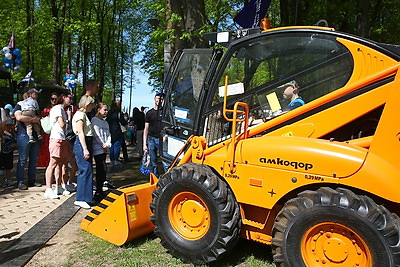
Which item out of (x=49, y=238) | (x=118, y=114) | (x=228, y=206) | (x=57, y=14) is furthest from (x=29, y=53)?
(x=228, y=206)

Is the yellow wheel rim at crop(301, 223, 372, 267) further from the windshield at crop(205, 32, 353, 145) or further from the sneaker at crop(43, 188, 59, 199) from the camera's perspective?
the sneaker at crop(43, 188, 59, 199)

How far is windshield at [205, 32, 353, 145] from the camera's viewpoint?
356 centimetres

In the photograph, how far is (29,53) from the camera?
24656mm

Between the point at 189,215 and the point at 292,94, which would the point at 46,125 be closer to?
the point at 189,215

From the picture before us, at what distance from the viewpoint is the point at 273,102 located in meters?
3.86

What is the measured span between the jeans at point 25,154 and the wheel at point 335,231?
5127 millimetres

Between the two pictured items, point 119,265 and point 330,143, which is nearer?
point 330,143

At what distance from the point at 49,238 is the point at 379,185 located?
3.73 metres

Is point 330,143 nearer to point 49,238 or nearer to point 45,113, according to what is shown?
point 49,238

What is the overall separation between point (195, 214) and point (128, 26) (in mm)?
31036

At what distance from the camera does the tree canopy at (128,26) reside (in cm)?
835

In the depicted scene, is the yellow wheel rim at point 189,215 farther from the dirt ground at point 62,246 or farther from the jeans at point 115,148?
the jeans at point 115,148

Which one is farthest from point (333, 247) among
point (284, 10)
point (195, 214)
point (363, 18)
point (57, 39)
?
point (57, 39)

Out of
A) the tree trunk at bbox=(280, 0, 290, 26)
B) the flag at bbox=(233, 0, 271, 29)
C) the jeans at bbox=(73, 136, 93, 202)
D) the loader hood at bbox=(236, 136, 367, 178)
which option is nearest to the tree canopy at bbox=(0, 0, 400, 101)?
the tree trunk at bbox=(280, 0, 290, 26)
